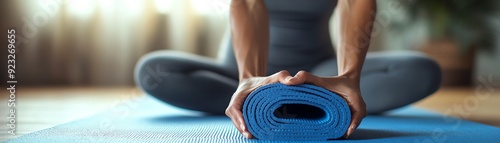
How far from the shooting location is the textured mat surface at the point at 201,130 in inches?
45.7

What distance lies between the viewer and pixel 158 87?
176 centimetres

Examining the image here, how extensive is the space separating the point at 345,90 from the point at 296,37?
2.62 ft

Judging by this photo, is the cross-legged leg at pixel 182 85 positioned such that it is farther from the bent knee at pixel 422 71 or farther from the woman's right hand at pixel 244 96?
the woman's right hand at pixel 244 96

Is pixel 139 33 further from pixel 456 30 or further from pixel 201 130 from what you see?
pixel 201 130

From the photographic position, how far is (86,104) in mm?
2383

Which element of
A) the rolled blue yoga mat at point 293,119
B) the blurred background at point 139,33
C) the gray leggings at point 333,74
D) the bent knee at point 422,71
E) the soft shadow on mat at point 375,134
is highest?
the rolled blue yoga mat at point 293,119

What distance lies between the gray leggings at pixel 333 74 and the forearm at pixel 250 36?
1.73 feet

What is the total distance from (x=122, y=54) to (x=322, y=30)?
6.51 ft

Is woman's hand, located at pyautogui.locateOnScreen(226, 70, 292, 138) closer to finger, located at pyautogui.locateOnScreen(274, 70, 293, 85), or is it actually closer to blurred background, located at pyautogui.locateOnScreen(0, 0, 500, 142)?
finger, located at pyautogui.locateOnScreen(274, 70, 293, 85)

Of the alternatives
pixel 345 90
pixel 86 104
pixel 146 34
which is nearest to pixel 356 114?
pixel 345 90

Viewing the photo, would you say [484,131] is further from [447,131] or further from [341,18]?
[341,18]

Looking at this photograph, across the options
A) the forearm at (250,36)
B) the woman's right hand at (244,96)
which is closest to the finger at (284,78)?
the woman's right hand at (244,96)

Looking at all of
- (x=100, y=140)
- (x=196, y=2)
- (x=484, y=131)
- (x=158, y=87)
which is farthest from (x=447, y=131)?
(x=196, y=2)

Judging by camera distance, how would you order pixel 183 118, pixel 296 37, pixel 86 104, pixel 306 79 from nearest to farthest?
pixel 306 79, pixel 183 118, pixel 296 37, pixel 86 104
